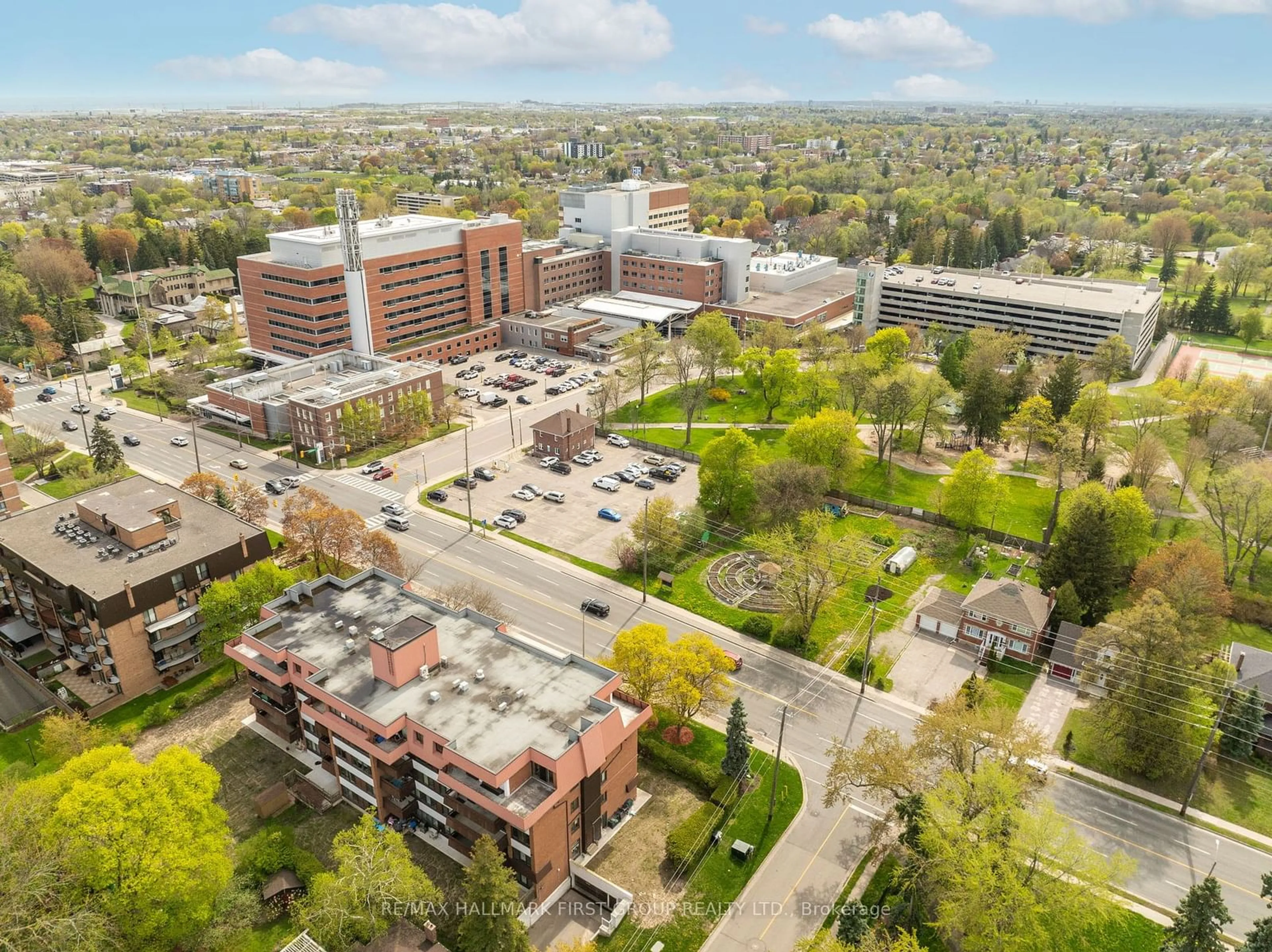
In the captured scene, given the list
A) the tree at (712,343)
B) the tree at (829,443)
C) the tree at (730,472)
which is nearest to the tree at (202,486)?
the tree at (730,472)

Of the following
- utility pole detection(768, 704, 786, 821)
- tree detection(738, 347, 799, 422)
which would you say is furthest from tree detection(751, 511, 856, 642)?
tree detection(738, 347, 799, 422)

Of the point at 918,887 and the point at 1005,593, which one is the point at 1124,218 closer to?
the point at 1005,593

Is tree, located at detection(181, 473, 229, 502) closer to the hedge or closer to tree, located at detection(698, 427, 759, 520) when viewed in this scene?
tree, located at detection(698, 427, 759, 520)

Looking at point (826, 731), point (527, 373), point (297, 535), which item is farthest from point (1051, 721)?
point (527, 373)

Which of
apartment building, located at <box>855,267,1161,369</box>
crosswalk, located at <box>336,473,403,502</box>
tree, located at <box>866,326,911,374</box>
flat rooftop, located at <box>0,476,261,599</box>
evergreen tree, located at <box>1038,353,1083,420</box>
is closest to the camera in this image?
flat rooftop, located at <box>0,476,261,599</box>

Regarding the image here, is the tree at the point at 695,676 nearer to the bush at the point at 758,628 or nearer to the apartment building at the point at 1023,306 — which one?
the bush at the point at 758,628

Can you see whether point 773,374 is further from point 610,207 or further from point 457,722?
point 457,722

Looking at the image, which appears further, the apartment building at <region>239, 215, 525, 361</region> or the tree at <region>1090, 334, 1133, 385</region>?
the apartment building at <region>239, 215, 525, 361</region>
